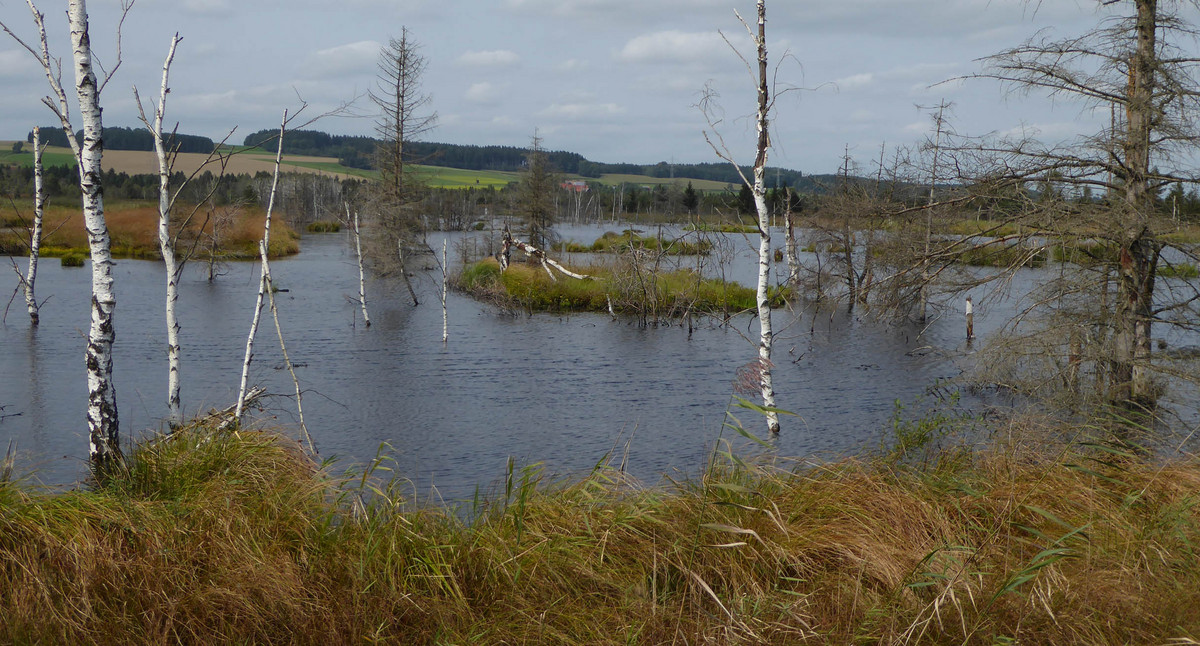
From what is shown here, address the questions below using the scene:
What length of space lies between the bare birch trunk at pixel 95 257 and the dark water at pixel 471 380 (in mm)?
1216

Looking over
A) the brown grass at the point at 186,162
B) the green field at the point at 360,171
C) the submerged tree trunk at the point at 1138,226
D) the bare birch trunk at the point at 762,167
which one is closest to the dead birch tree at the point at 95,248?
the bare birch trunk at the point at 762,167

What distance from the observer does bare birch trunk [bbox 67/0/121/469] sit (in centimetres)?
708

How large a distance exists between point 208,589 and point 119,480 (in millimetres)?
2122

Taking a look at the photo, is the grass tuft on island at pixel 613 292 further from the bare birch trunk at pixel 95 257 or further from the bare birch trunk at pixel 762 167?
the bare birch trunk at pixel 95 257

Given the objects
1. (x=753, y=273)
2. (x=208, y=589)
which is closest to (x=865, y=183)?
(x=753, y=273)

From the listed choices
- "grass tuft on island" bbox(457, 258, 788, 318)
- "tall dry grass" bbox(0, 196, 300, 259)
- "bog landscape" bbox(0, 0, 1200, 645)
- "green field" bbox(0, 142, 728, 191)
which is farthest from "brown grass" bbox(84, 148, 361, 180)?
"bog landscape" bbox(0, 0, 1200, 645)

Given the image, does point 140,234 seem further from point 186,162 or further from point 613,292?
point 186,162

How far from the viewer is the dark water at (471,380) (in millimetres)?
14906

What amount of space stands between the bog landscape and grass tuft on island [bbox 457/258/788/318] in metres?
0.31

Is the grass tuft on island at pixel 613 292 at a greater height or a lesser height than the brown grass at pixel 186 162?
lesser

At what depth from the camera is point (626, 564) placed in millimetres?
5570

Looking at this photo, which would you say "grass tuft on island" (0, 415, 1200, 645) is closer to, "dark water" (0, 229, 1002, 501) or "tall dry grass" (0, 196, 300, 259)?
"dark water" (0, 229, 1002, 501)

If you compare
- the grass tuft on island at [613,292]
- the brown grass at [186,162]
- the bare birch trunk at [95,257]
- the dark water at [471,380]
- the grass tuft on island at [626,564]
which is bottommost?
the dark water at [471,380]

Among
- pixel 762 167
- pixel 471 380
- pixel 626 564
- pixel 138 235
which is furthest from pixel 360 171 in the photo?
pixel 626 564
